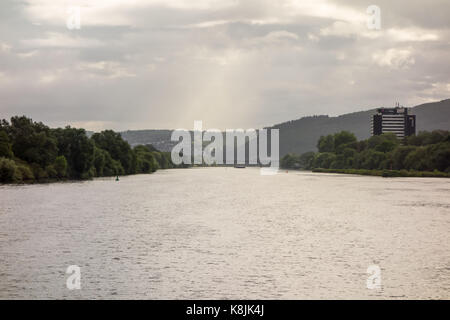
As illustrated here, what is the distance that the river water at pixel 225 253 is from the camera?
22312 mm

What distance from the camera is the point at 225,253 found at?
30.9 meters

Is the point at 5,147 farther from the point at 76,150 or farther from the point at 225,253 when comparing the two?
the point at 225,253

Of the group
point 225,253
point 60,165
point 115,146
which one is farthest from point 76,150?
point 225,253

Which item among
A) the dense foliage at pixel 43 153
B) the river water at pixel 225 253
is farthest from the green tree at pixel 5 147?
the river water at pixel 225 253

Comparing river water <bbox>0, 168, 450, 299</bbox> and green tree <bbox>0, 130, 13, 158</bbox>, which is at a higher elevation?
green tree <bbox>0, 130, 13, 158</bbox>

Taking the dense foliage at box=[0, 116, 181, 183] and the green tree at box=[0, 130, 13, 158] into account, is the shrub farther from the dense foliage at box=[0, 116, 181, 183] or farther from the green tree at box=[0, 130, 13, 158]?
the green tree at box=[0, 130, 13, 158]

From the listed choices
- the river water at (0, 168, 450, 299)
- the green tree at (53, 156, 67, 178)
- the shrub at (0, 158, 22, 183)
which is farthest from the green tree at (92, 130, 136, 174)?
the river water at (0, 168, 450, 299)

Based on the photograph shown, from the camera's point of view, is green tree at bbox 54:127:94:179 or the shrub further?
green tree at bbox 54:127:94:179

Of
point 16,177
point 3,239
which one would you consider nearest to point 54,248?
point 3,239

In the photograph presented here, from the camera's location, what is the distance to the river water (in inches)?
878

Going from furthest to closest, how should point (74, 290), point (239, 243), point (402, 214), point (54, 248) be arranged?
point (402, 214), point (239, 243), point (54, 248), point (74, 290)

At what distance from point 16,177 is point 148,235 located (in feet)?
274
